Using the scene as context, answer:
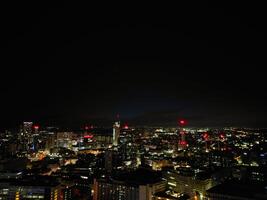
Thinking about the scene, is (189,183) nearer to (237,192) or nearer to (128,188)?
(128,188)

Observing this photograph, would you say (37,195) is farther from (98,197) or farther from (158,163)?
(158,163)

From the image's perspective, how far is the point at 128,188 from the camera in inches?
452

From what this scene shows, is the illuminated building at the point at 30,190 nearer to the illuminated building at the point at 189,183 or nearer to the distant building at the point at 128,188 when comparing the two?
the distant building at the point at 128,188

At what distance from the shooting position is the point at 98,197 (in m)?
12.2

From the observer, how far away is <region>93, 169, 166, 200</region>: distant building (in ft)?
37.4

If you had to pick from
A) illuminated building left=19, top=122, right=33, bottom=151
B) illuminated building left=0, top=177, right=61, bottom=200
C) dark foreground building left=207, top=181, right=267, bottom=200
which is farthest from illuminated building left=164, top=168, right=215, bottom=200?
illuminated building left=19, top=122, right=33, bottom=151

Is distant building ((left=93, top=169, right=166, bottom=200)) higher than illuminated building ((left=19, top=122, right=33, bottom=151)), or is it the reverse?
illuminated building ((left=19, top=122, right=33, bottom=151))

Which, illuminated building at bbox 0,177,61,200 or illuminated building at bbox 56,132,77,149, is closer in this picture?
illuminated building at bbox 0,177,61,200

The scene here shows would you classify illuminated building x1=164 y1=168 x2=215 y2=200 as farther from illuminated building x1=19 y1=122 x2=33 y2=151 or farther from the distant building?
illuminated building x1=19 y1=122 x2=33 y2=151

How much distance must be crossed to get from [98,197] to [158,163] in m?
8.85

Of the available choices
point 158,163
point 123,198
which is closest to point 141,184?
point 123,198

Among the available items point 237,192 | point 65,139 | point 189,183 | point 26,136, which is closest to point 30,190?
point 189,183

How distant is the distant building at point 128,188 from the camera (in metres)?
11.4

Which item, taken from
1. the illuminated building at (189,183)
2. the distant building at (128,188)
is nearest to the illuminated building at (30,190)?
the distant building at (128,188)
